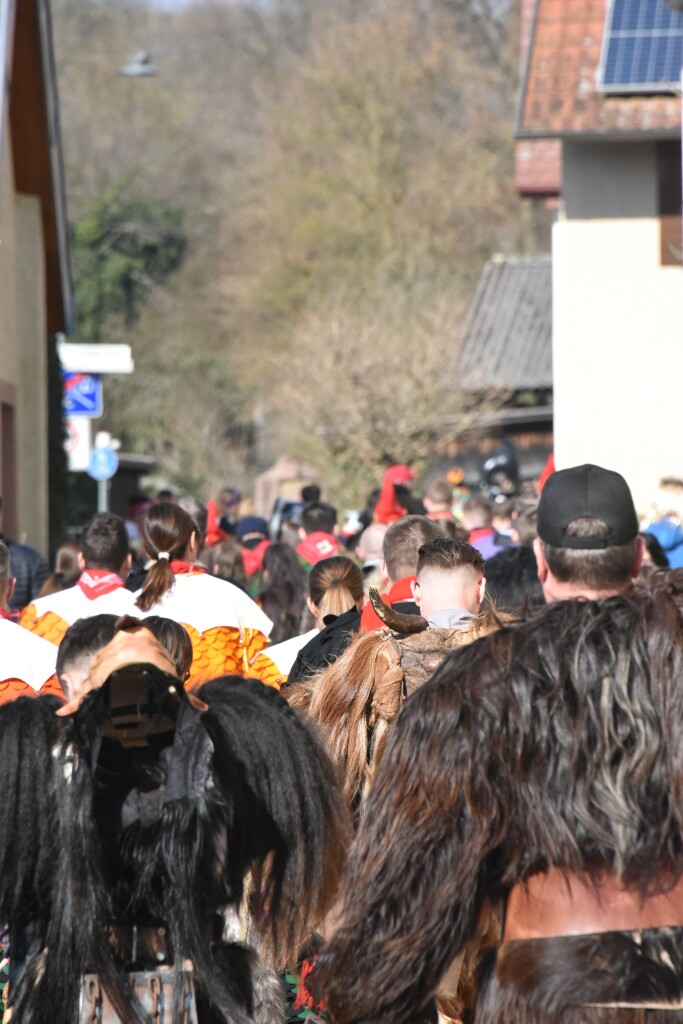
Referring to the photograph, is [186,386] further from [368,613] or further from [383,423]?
[368,613]

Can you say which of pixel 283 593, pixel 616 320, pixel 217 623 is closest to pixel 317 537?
pixel 283 593

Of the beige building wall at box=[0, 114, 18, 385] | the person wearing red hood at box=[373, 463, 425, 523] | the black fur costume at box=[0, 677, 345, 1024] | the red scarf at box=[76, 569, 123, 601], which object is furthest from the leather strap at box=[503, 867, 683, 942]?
the beige building wall at box=[0, 114, 18, 385]

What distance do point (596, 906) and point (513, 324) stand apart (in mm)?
36946

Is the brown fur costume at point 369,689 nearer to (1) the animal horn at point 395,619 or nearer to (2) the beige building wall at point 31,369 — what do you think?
(1) the animal horn at point 395,619

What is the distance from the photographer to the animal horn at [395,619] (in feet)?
16.4

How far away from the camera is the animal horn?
5.00 meters

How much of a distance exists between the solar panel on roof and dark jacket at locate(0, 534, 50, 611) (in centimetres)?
860

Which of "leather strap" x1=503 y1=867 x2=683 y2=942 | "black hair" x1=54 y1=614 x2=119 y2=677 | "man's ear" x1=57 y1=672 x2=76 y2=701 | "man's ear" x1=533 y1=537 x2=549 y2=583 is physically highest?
"man's ear" x1=533 y1=537 x2=549 y2=583

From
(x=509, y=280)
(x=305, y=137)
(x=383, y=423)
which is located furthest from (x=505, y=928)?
(x=305, y=137)

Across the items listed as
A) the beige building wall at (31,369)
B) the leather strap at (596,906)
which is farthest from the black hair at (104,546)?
the beige building wall at (31,369)

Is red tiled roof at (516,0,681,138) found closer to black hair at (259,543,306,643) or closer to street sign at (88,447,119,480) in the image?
black hair at (259,543,306,643)

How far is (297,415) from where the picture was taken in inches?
1216

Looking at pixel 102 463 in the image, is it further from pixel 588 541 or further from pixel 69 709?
pixel 588 541

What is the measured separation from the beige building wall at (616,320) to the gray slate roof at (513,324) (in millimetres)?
15900
